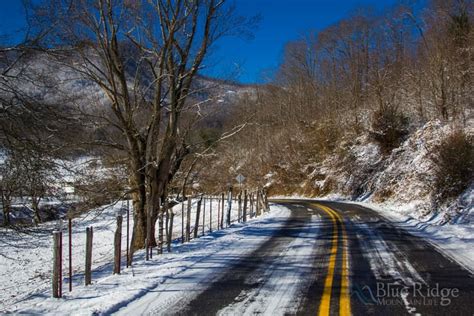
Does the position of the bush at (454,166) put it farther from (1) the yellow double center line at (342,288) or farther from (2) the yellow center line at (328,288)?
(2) the yellow center line at (328,288)

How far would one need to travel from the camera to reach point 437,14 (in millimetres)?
34000

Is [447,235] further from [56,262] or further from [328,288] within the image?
[56,262]

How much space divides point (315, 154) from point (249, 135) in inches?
656

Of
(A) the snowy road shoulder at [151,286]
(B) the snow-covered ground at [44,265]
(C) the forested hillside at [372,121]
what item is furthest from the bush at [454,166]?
(A) the snowy road shoulder at [151,286]

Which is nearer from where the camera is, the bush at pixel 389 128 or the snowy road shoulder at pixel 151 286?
the snowy road shoulder at pixel 151 286

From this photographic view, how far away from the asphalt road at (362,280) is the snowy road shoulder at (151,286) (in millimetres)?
381

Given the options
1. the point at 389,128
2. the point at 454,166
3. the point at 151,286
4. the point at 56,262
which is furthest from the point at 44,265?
the point at 389,128

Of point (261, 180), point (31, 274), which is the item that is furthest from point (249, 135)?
point (31, 274)

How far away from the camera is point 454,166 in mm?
17891

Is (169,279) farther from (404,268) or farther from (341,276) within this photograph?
(404,268)

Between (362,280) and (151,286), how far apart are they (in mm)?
3709

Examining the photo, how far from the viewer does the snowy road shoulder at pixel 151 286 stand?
6.19 m

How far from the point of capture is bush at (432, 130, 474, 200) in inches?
690

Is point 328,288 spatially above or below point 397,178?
below
